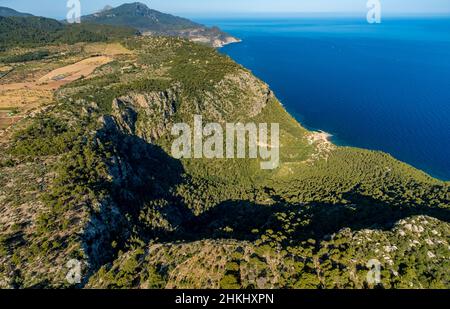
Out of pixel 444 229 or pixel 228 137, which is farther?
pixel 228 137

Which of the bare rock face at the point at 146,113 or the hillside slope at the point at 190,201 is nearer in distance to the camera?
the hillside slope at the point at 190,201

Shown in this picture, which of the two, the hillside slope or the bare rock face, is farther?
the bare rock face

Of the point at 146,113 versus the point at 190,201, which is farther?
the point at 146,113

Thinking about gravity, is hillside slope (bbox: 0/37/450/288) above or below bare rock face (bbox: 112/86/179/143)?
below

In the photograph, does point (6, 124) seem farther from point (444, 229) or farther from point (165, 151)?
point (444, 229)

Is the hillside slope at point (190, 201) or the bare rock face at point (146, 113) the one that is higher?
the bare rock face at point (146, 113)

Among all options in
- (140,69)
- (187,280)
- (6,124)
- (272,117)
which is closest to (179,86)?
(140,69)

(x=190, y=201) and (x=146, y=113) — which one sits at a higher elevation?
(x=146, y=113)

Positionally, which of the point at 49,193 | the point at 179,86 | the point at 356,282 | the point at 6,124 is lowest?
the point at 356,282
